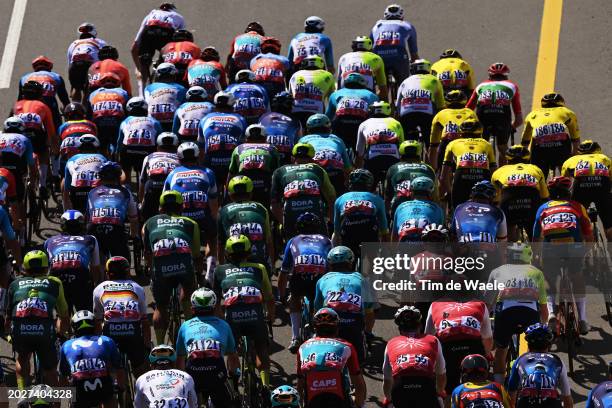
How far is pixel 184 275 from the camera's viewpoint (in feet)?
79.2

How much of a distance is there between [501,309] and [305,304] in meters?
2.88

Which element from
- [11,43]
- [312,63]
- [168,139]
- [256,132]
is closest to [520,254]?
[256,132]

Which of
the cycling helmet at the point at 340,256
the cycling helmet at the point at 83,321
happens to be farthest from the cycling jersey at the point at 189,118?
the cycling helmet at the point at 83,321

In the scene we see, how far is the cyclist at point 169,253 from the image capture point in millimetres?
24094

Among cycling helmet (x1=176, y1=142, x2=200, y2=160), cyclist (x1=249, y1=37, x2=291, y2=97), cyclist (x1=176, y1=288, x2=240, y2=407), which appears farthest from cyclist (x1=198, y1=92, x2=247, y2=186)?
cyclist (x1=176, y1=288, x2=240, y2=407)

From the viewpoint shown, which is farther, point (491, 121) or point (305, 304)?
point (491, 121)

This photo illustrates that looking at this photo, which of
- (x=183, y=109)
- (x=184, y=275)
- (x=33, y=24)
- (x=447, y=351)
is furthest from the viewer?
(x=33, y=24)

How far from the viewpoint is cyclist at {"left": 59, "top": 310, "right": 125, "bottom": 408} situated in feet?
70.9

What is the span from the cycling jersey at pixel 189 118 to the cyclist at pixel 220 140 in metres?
0.40

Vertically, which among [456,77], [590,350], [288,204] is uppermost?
[456,77]

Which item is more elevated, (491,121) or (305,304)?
(491,121)

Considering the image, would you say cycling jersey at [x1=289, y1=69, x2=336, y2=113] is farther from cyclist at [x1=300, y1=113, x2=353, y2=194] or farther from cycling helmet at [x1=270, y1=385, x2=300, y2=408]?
cycling helmet at [x1=270, y1=385, x2=300, y2=408]

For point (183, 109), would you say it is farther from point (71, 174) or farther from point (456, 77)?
point (456, 77)

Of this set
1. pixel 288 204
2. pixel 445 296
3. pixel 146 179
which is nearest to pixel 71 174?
pixel 146 179
